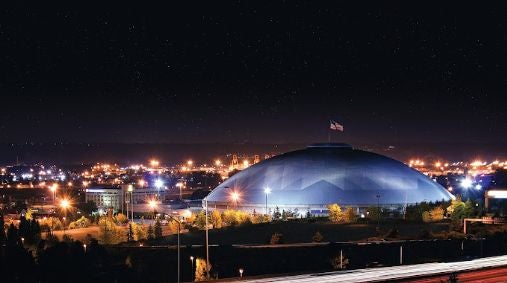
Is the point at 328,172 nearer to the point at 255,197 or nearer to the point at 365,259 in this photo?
the point at 255,197

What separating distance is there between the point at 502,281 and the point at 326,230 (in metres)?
42.0

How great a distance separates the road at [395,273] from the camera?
39747 mm

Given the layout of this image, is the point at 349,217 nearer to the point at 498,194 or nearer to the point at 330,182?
the point at 498,194

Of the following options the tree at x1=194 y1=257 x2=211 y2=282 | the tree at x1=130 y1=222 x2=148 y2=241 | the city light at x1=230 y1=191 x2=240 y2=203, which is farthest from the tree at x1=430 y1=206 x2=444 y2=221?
the tree at x1=194 y1=257 x2=211 y2=282

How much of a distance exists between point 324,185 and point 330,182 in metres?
1.31

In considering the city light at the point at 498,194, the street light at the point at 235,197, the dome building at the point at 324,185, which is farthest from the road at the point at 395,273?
the street light at the point at 235,197

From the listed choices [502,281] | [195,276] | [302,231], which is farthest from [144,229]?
[502,281]

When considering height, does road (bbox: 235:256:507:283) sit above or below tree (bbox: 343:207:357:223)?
below

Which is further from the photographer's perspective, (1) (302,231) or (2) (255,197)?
(2) (255,197)

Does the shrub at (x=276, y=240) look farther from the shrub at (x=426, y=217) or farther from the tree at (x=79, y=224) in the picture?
the tree at (x=79, y=224)

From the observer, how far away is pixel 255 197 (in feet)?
362

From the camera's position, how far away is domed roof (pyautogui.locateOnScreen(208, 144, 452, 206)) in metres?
108

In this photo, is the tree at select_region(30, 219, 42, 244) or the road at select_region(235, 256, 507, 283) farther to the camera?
the tree at select_region(30, 219, 42, 244)

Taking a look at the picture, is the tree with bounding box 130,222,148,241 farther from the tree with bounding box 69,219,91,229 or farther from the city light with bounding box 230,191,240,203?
the city light with bounding box 230,191,240,203
